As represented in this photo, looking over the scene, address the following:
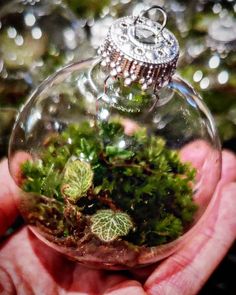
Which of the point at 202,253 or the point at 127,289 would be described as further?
the point at 202,253

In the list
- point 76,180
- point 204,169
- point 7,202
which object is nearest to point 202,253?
point 204,169

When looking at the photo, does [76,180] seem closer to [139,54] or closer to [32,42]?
[139,54]

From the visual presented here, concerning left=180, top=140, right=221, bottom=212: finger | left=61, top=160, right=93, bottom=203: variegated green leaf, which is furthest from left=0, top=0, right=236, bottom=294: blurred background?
left=61, top=160, right=93, bottom=203: variegated green leaf

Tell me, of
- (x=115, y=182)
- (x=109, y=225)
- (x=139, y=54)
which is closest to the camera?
(x=139, y=54)

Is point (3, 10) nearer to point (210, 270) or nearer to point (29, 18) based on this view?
point (29, 18)

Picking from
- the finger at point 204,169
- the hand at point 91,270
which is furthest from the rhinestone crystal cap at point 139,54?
the hand at point 91,270

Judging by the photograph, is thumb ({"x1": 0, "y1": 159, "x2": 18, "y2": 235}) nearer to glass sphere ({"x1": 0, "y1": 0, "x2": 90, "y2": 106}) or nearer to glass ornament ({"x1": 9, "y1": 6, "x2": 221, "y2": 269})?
glass ornament ({"x1": 9, "y1": 6, "x2": 221, "y2": 269})

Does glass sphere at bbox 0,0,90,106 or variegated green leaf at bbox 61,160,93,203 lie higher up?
variegated green leaf at bbox 61,160,93,203
